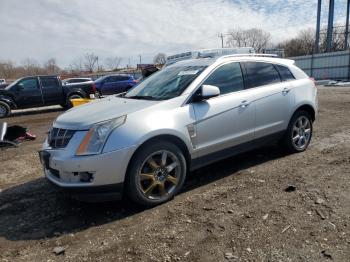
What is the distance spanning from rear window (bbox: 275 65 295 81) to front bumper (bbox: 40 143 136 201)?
3.09 meters

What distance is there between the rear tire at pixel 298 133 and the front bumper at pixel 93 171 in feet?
9.77

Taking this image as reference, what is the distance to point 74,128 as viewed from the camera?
12.8 feet

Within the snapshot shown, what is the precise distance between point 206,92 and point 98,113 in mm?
1344

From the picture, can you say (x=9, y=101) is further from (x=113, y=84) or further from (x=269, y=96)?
(x=269, y=96)

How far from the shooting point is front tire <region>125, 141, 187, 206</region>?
3.90m

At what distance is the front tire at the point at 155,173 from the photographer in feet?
12.8

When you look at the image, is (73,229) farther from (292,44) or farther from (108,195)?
(292,44)

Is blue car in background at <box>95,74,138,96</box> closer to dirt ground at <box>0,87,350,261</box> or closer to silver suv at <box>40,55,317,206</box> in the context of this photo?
dirt ground at <box>0,87,350,261</box>

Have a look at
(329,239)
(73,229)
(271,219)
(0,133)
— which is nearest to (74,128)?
(73,229)

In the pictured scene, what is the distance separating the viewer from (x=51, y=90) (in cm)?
1636

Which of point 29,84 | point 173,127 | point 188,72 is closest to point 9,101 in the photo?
point 29,84

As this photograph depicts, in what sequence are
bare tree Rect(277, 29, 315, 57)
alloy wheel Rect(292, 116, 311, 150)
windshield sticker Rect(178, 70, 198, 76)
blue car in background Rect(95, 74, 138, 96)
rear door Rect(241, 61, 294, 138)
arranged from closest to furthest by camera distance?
windshield sticker Rect(178, 70, 198, 76)
rear door Rect(241, 61, 294, 138)
alloy wheel Rect(292, 116, 311, 150)
blue car in background Rect(95, 74, 138, 96)
bare tree Rect(277, 29, 315, 57)

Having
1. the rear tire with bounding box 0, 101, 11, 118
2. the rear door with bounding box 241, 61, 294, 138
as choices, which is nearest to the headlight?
the rear door with bounding box 241, 61, 294, 138

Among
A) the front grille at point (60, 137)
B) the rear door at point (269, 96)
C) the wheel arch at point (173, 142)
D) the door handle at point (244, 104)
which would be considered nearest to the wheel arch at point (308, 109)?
the rear door at point (269, 96)
